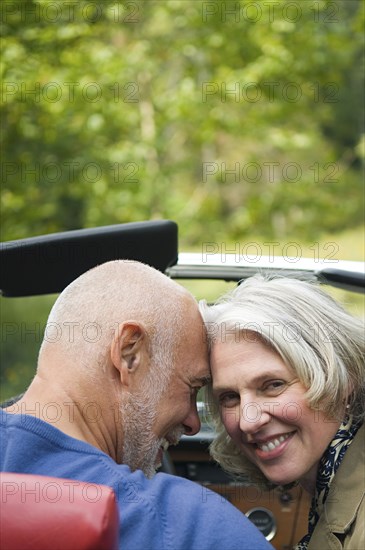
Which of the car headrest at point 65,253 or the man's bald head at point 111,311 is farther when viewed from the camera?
the car headrest at point 65,253

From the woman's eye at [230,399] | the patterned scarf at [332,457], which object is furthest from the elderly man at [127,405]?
the patterned scarf at [332,457]

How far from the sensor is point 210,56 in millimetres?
9531

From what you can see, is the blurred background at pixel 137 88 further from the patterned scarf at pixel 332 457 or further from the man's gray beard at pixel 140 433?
the man's gray beard at pixel 140 433

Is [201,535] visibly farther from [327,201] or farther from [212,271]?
[327,201]

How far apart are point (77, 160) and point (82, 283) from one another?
697 cm

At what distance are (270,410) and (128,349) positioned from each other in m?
0.50

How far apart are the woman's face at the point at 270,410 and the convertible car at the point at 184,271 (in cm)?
48

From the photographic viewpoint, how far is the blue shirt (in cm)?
180

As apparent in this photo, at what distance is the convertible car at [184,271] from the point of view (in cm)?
311

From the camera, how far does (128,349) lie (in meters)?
2.23

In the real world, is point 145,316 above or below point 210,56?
below

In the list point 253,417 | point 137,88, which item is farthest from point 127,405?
point 137,88

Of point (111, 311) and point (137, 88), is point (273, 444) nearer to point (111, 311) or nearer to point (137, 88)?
point (111, 311)

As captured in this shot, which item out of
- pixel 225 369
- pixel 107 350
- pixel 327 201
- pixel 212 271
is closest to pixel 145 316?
pixel 107 350
